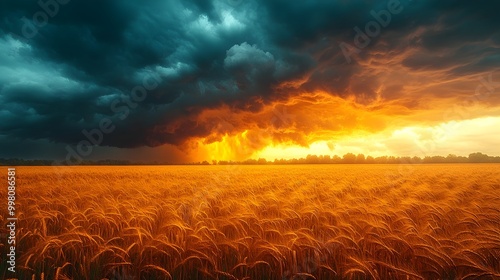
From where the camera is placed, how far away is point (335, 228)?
4.04 m

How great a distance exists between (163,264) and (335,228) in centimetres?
256

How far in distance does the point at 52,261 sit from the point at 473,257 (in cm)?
509

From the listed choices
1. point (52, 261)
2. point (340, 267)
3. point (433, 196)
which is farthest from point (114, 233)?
point (433, 196)

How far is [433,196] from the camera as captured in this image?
824 centimetres

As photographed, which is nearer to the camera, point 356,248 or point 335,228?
point 356,248

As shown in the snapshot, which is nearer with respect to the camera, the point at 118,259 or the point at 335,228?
the point at 118,259

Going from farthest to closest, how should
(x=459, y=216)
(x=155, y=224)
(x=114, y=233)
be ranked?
(x=459, y=216) → (x=155, y=224) → (x=114, y=233)

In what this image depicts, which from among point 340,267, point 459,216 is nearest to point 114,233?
point 340,267

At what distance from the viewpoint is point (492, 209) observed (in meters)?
5.86

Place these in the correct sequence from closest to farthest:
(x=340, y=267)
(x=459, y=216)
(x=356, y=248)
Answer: (x=340, y=267)
(x=356, y=248)
(x=459, y=216)

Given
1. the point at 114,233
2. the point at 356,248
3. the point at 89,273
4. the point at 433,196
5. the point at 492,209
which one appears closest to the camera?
the point at 89,273

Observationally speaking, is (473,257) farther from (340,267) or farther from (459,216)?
(459,216)

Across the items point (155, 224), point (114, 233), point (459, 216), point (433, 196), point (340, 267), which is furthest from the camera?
point (433, 196)

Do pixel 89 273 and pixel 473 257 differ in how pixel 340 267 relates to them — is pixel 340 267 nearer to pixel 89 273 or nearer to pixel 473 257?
pixel 473 257
